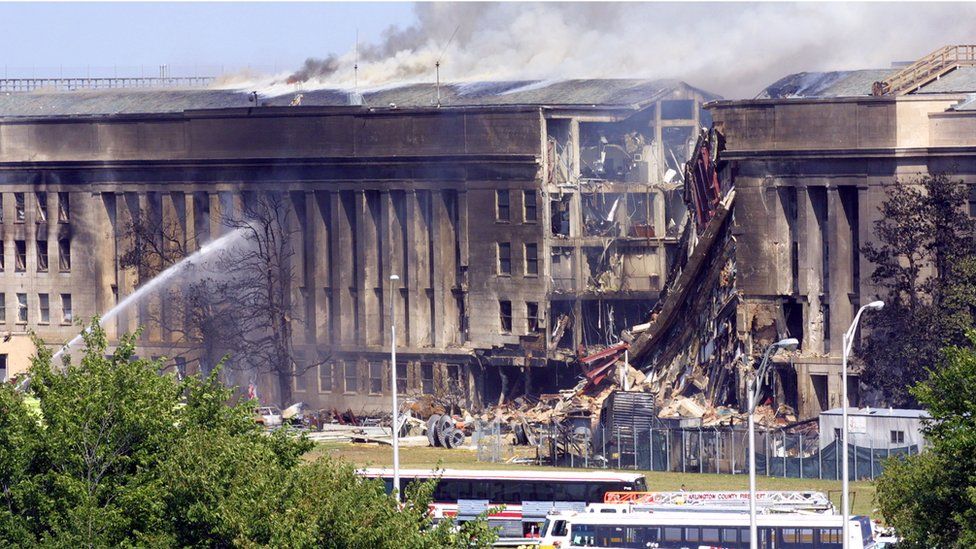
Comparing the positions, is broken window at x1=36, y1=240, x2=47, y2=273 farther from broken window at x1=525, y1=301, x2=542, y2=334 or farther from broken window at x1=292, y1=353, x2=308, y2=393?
broken window at x1=525, y1=301, x2=542, y2=334

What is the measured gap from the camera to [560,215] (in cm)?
9562

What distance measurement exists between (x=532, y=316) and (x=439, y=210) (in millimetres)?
5708

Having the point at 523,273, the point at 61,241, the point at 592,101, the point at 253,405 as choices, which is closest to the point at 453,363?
the point at 523,273

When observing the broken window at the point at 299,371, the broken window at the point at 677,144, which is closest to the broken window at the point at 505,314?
the broken window at the point at 677,144

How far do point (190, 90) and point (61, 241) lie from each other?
11826mm

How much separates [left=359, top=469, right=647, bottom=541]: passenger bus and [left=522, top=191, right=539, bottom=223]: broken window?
30.4 meters

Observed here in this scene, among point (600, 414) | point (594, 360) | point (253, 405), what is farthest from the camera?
point (594, 360)

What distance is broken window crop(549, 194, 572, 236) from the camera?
3741 inches

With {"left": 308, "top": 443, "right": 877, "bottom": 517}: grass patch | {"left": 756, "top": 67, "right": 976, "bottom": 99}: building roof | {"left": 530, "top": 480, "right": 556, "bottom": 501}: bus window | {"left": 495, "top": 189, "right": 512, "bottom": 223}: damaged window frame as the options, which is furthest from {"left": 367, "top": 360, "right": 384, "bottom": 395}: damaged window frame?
{"left": 530, "top": 480, "right": 556, "bottom": 501}: bus window

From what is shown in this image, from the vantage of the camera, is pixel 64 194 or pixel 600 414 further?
pixel 64 194

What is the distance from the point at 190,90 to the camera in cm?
11519

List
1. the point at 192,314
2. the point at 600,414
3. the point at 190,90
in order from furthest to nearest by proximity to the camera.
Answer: the point at 190,90 < the point at 192,314 < the point at 600,414

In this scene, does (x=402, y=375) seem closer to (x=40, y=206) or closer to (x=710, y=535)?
(x=40, y=206)

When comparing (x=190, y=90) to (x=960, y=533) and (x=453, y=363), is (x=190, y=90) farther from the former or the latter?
(x=960, y=533)
